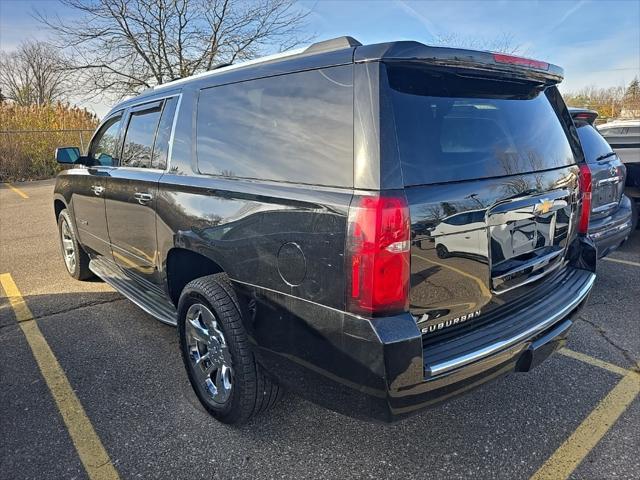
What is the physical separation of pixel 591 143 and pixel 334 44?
3.94 meters

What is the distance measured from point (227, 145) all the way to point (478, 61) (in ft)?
4.36

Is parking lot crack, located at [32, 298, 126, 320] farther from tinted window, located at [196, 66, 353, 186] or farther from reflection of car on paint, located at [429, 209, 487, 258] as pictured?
reflection of car on paint, located at [429, 209, 487, 258]

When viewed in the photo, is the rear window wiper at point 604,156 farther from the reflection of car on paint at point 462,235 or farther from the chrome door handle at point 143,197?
the chrome door handle at point 143,197

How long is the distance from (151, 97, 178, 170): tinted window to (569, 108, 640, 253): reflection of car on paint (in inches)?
147

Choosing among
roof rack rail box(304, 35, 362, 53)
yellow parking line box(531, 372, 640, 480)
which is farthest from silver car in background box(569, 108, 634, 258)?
roof rack rail box(304, 35, 362, 53)

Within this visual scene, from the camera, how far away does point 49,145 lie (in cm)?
1571

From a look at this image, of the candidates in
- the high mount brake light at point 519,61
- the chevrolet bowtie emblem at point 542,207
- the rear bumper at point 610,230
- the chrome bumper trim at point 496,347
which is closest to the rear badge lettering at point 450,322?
the chrome bumper trim at point 496,347

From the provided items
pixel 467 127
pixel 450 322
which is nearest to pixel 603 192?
pixel 467 127

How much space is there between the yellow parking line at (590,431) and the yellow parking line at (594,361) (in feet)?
0.18

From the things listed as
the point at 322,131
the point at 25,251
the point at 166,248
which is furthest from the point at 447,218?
the point at 25,251

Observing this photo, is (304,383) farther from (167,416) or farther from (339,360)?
Result: (167,416)

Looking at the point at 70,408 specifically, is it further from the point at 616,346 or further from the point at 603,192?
the point at 603,192

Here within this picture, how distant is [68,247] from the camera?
5.30 m

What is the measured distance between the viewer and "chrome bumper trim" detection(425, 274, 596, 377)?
184cm
